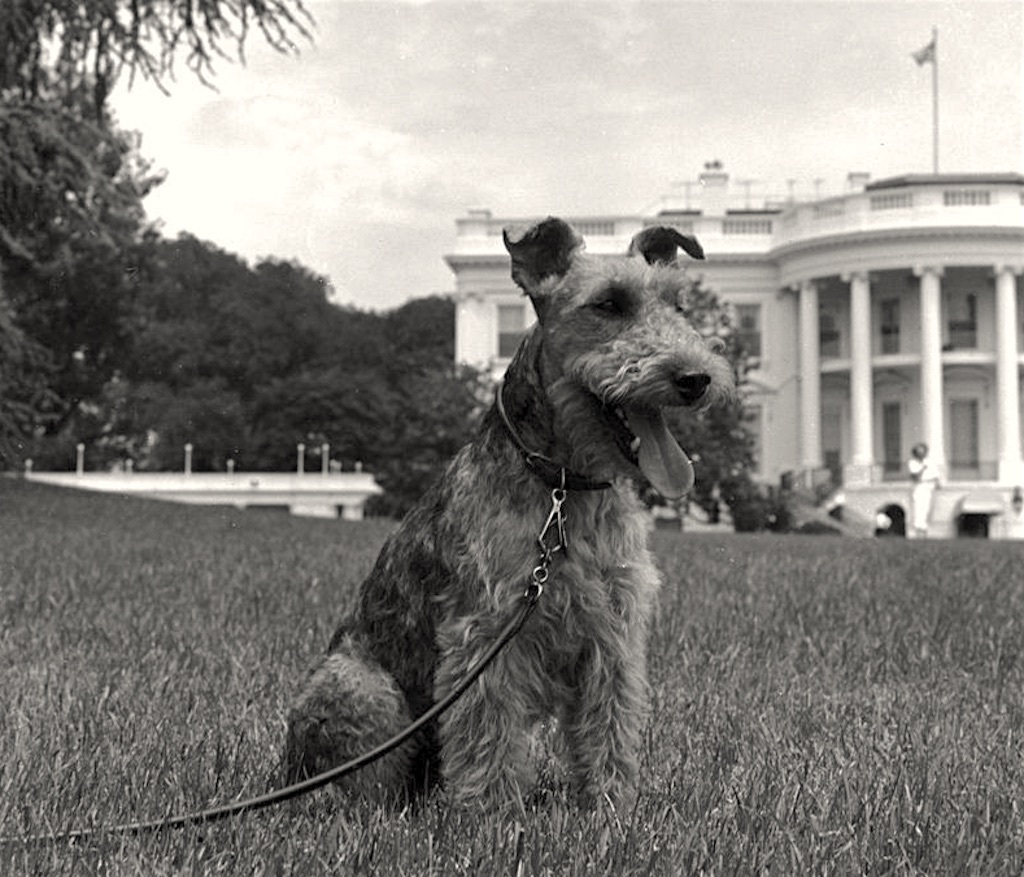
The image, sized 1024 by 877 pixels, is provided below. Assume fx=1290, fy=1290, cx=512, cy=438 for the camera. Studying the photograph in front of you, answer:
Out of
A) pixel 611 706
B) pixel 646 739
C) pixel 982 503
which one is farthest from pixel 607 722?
pixel 982 503

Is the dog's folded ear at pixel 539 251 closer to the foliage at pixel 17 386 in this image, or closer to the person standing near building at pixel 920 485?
the foliage at pixel 17 386

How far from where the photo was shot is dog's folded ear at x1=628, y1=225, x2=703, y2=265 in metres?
3.11

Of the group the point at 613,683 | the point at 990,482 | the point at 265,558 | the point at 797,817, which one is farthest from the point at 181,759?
the point at 990,482

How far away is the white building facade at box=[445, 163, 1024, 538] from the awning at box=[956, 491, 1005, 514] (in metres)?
0.05

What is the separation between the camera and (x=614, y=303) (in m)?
2.77

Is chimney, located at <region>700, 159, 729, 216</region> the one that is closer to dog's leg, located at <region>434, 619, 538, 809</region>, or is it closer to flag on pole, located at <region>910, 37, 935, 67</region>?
flag on pole, located at <region>910, 37, 935, 67</region>

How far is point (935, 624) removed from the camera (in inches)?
254

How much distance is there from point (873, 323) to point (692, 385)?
171ft

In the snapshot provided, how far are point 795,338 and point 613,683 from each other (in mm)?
51922

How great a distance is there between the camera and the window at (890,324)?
52312 mm

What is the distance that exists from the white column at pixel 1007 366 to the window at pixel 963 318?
52.5 inches

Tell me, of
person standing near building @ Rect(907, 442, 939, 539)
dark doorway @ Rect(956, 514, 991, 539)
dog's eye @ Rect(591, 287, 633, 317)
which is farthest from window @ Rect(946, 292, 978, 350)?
dog's eye @ Rect(591, 287, 633, 317)

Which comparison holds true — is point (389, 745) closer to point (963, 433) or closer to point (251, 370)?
point (963, 433)

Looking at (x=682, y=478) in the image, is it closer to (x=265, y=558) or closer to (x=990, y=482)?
(x=265, y=558)
